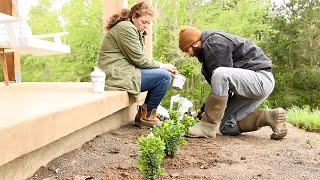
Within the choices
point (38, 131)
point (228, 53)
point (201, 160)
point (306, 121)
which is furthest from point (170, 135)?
point (306, 121)

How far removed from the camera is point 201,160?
257cm

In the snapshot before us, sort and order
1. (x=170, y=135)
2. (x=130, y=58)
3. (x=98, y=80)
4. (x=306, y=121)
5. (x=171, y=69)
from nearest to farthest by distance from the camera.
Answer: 1. (x=170, y=135)
2. (x=98, y=80)
3. (x=130, y=58)
4. (x=171, y=69)
5. (x=306, y=121)

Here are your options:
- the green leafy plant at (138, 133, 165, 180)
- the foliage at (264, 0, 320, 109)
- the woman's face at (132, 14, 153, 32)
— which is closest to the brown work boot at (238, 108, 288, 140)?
the woman's face at (132, 14, 153, 32)

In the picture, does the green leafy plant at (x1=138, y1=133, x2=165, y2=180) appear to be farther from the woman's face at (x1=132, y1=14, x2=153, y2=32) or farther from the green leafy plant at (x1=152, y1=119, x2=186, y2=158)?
the woman's face at (x1=132, y1=14, x2=153, y2=32)

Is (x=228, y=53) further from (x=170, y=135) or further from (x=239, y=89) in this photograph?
(x=170, y=135)

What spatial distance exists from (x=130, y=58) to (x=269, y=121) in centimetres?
120

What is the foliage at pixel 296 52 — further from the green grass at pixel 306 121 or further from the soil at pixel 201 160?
the soil at pixel 201 160

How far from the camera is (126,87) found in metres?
3.67

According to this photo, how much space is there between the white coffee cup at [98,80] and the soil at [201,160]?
0.35m

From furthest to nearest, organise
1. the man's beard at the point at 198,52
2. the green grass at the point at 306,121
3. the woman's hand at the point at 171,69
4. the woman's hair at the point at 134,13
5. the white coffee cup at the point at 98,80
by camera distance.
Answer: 1. the green grass at the point at 306,121
2. the woman's hand at the point at 171,69
3. the woman's hair at the point at 134,13
4. the man's beard at the point at 198,52
5. the white coffee cup at the point at 98,80

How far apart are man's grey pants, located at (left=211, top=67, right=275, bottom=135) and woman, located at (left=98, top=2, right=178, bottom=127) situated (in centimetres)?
52

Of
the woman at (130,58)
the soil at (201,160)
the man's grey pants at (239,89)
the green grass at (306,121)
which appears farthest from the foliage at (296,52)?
the soil at (201,160)

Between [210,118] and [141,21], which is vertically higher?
[141,21]

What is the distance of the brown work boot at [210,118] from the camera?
343 cm
